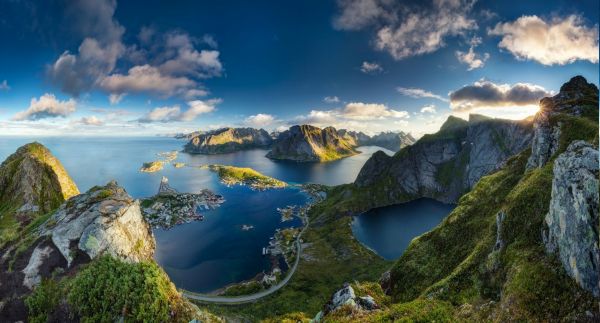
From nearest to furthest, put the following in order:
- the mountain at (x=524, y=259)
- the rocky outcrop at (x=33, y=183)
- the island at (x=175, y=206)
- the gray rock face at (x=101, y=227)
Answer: the mountain at (x=524, y=259) → the gray rock face at (x=101, y=227) → the rocky outcrop at (x=33, y=183) → the island at (x=175, y=206)

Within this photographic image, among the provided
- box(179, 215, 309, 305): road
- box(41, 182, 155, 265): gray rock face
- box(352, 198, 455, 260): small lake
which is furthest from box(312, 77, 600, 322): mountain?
box(352, 198, 455, 260): small lake

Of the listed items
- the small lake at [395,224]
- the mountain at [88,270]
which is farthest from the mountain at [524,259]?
the small lake at [395,224]

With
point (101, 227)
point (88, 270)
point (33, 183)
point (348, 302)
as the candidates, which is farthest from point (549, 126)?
point (33, 183)

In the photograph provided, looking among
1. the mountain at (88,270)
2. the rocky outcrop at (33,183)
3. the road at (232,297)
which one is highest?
the rocky outcrop at (33,183)

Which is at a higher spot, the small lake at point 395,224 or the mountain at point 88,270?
the mountain at point 88,270

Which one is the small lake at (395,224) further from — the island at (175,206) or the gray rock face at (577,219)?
the gray rock face at (577,219)

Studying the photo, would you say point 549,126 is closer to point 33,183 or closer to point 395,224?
point 395,224
